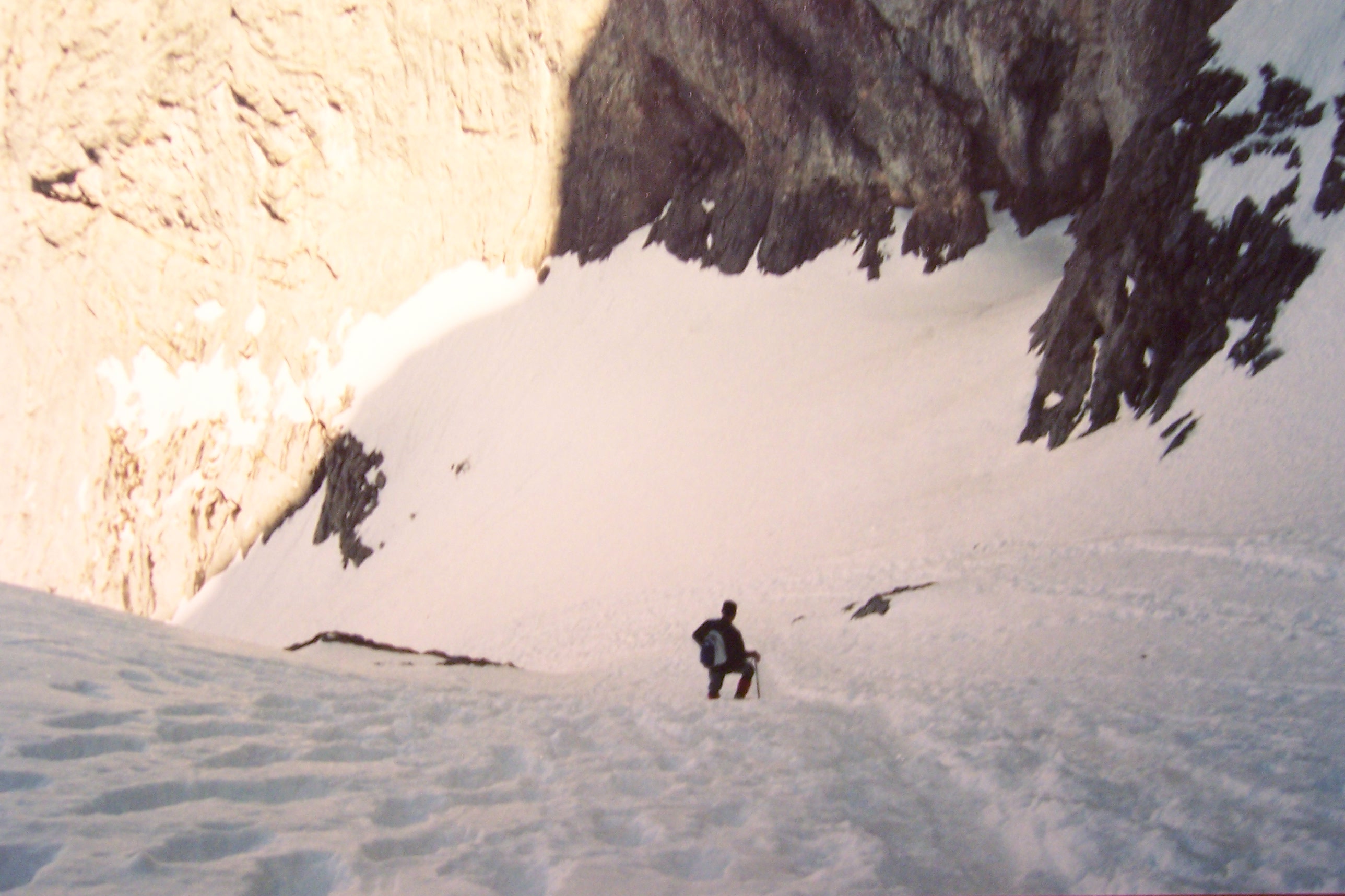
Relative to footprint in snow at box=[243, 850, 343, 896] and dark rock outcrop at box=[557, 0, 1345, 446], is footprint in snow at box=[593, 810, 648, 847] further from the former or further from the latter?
dark rock outcrop at box=[557, 0, 1345, 446]

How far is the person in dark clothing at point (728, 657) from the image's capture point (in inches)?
307

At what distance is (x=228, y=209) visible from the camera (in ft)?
123

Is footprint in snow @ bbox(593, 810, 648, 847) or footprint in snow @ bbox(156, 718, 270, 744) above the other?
footprint in snow @ bbox(156, 718, 270, 744)

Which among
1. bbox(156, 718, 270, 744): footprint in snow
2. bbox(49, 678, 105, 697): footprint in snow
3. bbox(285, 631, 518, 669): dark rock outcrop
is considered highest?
bbox(285, 631, 518, 669): dark rock outcrop

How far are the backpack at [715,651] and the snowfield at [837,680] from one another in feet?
2.10

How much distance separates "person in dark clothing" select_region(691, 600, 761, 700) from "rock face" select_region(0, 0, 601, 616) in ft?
100

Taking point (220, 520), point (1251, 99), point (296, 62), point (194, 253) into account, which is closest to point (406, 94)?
point (296, 62)

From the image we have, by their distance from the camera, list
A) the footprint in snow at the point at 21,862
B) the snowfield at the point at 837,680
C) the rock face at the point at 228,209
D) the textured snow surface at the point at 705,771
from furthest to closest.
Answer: the rock face at the point at 228,209 → the snowfield at the point at 837,680 → the textured snow surface at the point at 705,771 → the footprint in snow at the point at 21,862

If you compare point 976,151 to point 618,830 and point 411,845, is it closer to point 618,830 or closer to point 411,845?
point 618,830

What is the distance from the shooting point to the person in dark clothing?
7.79 metres

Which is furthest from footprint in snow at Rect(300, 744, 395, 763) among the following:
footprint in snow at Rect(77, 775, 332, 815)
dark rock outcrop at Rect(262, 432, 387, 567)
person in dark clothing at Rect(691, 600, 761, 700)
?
dark rock outcrop at Rect(262, 432, 387, 567)

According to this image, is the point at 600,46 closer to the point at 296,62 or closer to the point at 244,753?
the point at 296,62

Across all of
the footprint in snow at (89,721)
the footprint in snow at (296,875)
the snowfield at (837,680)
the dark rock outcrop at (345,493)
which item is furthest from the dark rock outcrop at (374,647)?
the dark rock outcrop at (345,493)

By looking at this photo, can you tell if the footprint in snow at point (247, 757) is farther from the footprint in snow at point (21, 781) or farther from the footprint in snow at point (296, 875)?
the footprint in snow at point (296, 875)
